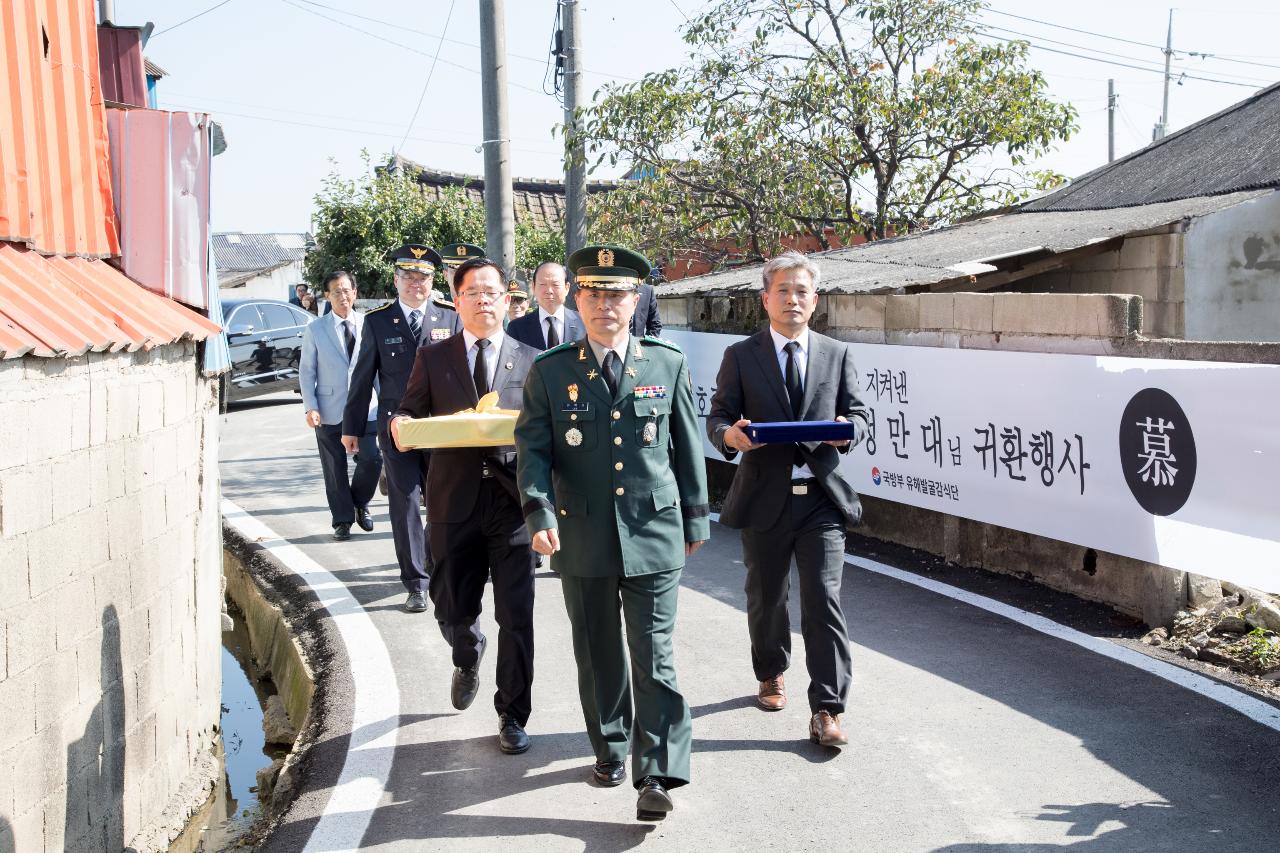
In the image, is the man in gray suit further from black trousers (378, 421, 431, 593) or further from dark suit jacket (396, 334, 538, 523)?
dark suit jacket (396, 334, 538, 523)

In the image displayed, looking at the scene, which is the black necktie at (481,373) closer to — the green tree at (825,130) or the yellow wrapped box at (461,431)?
the yellow wrapped box at (461,431)

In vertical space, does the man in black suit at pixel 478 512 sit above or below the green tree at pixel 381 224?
below

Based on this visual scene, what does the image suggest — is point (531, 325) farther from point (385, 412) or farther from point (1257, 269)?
point (1257, 269)

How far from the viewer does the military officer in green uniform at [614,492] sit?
181 inches

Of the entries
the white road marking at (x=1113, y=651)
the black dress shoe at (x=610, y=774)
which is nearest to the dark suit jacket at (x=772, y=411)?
the black dress shoe at (x=610, y=774)

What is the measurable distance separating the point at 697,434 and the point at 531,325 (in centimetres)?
382

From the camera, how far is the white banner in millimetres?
5953

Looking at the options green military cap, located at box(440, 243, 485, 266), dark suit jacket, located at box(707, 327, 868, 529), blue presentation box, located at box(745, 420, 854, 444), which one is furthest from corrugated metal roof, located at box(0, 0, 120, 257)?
blue presentation box, located at box(745, 420, 854, 444)

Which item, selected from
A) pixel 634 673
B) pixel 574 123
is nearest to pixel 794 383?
pixel 634 673

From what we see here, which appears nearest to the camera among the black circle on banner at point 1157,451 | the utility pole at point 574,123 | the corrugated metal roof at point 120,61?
the black circle on banner at point 1157,451

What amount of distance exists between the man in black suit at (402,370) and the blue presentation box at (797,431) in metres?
3.15

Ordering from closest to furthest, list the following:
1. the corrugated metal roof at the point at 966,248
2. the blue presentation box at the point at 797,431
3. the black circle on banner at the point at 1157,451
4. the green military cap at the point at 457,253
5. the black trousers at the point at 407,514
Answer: the blue presentation box at the point at 797,431 < the black circle on banner at the point at 1157,451 < the green military cap at the point at 457,253 < the black trousers at the point at 407,514 < the corrugated metal roof at the point at 966,248

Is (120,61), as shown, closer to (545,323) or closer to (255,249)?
(545,323)

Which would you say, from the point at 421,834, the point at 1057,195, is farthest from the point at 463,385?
the point at 1057,195
